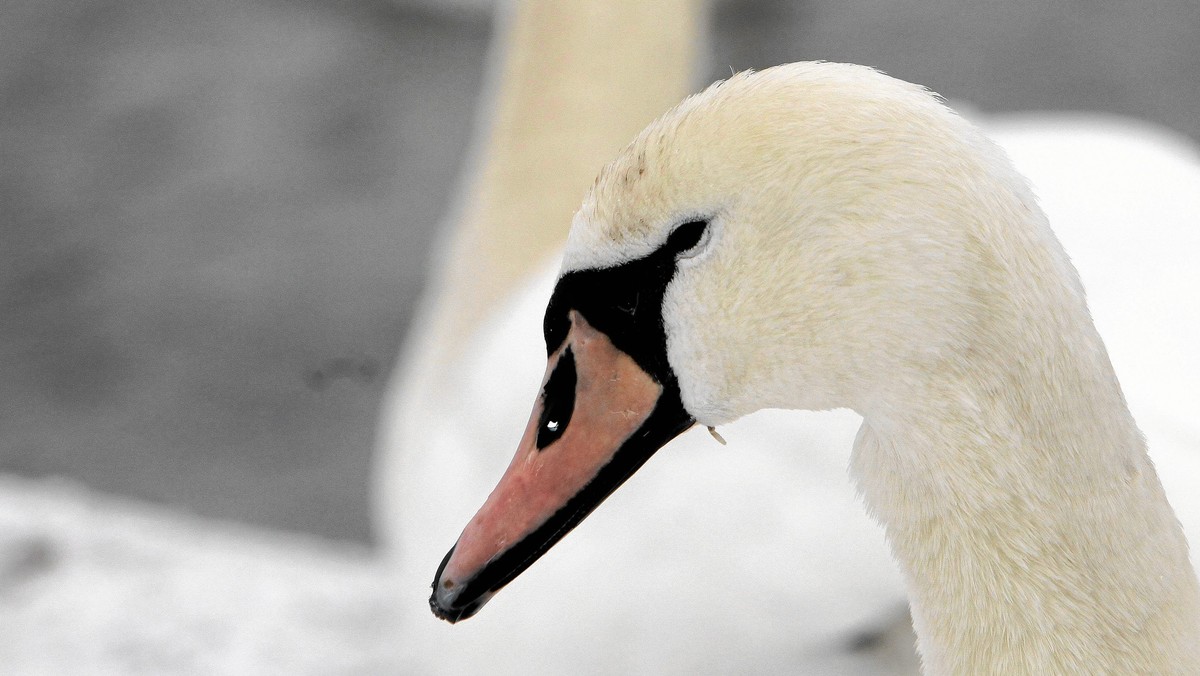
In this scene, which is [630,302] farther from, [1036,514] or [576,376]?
[1036,514]

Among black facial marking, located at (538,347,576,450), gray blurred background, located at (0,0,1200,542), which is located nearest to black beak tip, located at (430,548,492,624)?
black facial marking, located at (538,347,576,450)

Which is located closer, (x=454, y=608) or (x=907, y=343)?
(x=907, y=343)

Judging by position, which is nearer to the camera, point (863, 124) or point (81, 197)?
point (863, 124)

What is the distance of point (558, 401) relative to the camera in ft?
3.22

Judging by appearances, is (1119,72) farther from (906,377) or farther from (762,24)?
(906,377)

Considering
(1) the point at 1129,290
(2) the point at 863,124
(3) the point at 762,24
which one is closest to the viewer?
(2) the point at 863,124

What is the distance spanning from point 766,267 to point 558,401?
0.19 meters

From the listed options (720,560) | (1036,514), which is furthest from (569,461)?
(720,560)

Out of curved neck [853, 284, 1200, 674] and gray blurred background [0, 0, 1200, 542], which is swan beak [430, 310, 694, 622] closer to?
curved neck [853, 284, 1200, 674]

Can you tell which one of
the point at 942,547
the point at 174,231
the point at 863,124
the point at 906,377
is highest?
the point at 863,124

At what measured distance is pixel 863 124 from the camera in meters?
0.84

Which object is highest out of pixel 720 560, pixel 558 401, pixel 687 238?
pixel 687 238

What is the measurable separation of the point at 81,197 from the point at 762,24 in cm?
194

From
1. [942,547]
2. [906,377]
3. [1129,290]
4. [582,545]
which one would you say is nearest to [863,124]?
[906,377]
